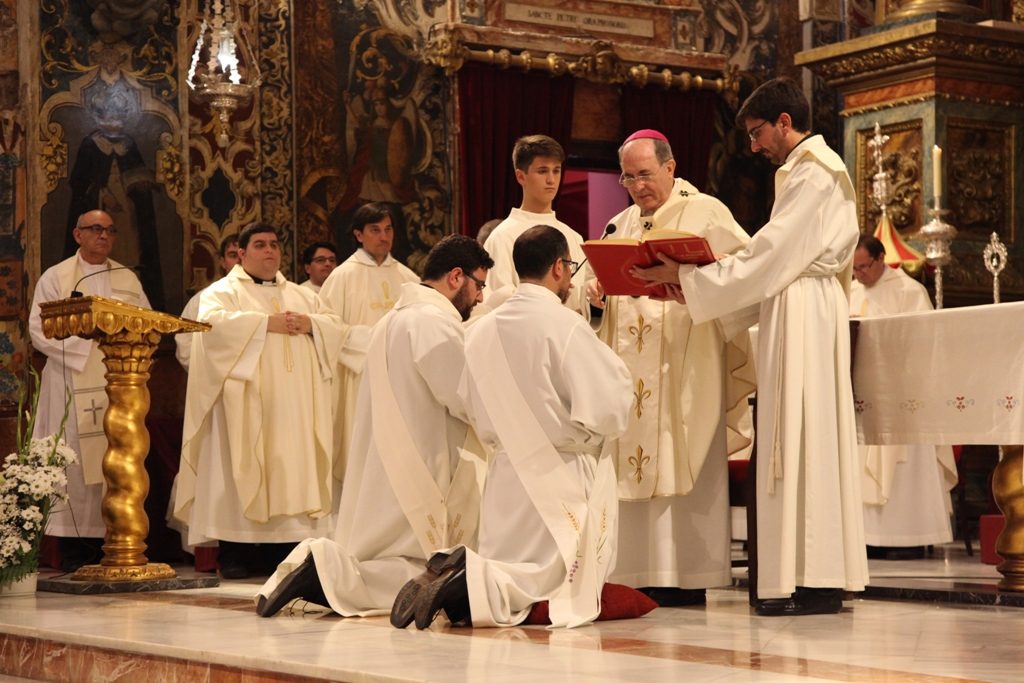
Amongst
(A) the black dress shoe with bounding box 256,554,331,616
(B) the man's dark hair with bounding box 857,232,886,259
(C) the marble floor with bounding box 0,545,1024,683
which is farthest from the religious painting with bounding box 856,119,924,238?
(A) the black dress shoe with bounding box 256,554,331,616

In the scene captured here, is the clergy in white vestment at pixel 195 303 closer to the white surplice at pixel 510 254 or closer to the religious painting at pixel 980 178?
the white surplice at pixel 510 254

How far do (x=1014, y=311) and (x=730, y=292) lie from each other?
1.05 m

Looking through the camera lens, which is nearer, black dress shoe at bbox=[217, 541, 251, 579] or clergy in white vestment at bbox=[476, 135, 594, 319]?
clergy in white vestment at bbox=[476, 135, 594, 319]

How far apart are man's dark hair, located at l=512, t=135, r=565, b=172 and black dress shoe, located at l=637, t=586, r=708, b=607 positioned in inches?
70.5

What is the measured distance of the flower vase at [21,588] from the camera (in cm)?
688

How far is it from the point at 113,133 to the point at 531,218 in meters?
4.01

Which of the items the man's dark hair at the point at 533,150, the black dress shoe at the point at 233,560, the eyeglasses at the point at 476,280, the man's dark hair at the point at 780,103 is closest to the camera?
the man's dark hair at the point at 780,103

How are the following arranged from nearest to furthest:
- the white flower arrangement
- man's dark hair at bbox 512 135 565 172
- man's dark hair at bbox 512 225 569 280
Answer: man's dark hair at bbox 512 225 569 280
man's dark hair at bbox 512 135 565 172
the white flower arrangement

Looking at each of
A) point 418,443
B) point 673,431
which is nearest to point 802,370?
point 673,431

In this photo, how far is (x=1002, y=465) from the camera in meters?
6.20

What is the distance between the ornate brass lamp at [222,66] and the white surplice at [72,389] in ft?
4.90

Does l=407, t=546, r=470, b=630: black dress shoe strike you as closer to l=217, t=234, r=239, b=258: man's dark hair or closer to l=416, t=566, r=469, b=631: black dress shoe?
l=416, t=566, r=469, b=631: black dress shoe

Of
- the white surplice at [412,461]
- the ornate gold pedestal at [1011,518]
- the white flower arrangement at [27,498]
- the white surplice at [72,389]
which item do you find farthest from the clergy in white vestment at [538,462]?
the white surplice at [72,389]

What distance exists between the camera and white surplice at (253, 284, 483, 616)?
5.88m
